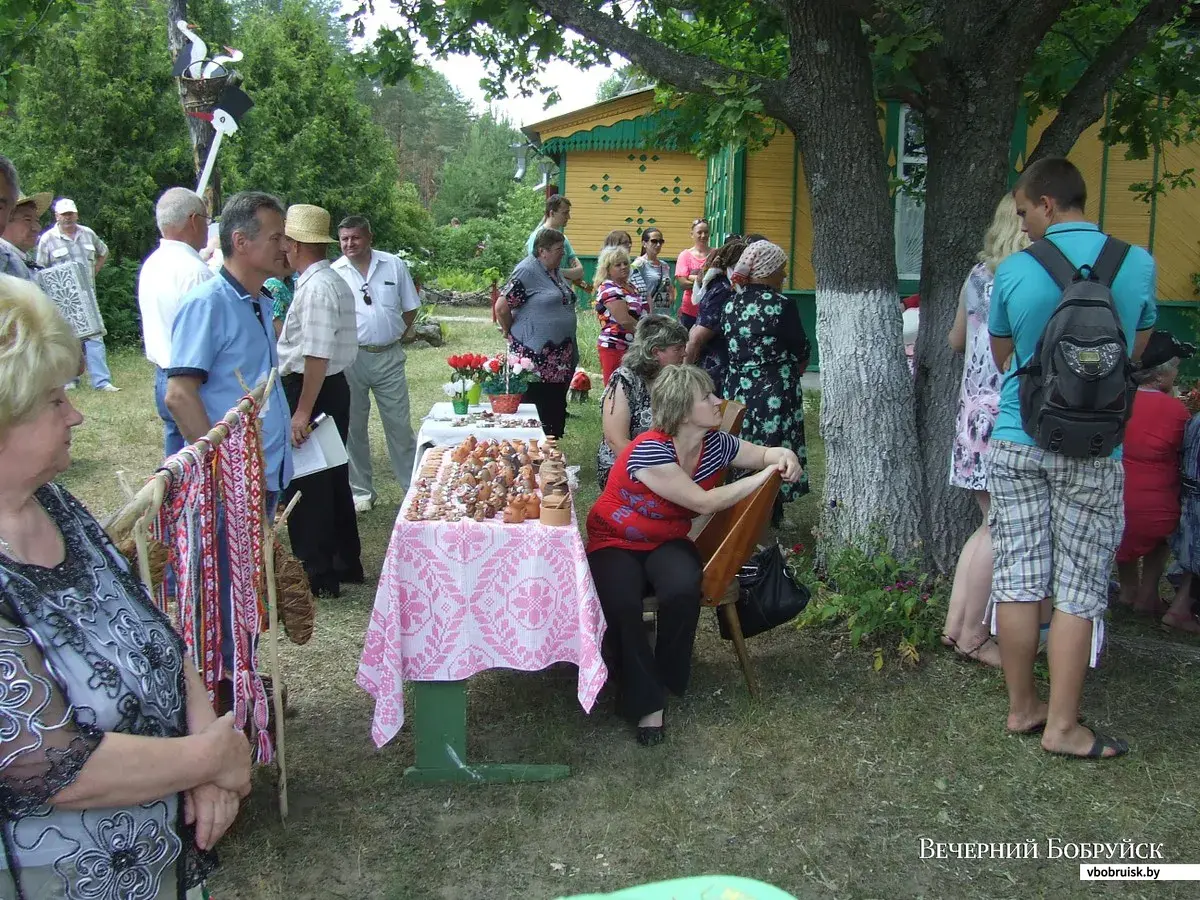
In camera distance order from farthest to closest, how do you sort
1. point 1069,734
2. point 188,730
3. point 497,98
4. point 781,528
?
1. point 497,98
2. point 781,528
3. point 1069,734
4. point 188,730

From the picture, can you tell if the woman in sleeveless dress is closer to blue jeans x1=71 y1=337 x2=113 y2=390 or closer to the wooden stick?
the wooden stick

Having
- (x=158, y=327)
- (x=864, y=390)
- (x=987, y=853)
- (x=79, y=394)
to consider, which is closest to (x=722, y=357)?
(x=864, y=390)

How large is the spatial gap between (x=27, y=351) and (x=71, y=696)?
0.53m

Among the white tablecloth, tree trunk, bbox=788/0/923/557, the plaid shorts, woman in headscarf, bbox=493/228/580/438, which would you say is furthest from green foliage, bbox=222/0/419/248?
the plaid shorts

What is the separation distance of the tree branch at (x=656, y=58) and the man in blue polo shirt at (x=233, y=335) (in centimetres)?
181

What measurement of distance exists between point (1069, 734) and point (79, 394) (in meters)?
10.3

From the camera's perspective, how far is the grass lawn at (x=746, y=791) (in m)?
3.17

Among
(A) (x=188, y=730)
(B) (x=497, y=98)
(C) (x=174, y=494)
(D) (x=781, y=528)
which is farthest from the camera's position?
(B) (x=497, y=98)

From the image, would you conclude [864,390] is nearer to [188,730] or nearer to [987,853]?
[987,853]

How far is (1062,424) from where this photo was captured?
3.46 m

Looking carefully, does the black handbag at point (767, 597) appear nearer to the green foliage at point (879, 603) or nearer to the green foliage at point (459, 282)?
the green foliage at point (879, 603)

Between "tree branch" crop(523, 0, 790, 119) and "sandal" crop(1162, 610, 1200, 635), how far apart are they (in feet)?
10.2

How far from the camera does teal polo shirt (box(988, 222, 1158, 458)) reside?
3.59 m

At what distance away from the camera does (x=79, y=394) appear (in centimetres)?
1095
